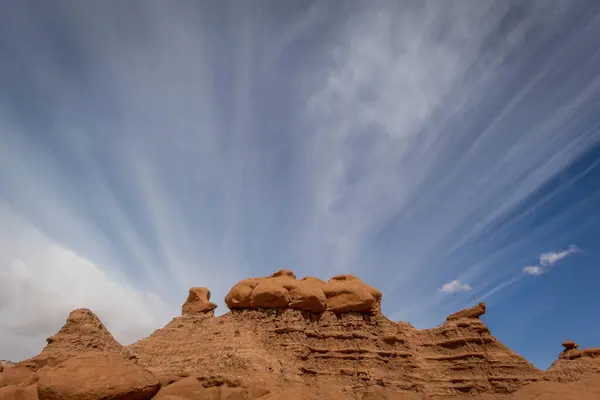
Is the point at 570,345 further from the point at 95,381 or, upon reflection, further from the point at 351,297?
the point at 95,381

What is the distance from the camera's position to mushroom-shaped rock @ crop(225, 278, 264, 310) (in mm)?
45741

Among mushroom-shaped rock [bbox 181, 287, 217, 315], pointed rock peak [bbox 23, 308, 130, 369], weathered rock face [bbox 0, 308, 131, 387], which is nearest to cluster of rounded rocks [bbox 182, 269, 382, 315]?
mushroom-shaped rock [bbox 181, 287, 217, 315]

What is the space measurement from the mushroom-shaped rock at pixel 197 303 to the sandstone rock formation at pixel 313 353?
0.42ft

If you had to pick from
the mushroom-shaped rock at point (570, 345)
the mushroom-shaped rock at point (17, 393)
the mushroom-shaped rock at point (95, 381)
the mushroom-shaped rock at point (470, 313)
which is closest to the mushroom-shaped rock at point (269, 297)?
the mushroom-shaped rock at point (470, 313)

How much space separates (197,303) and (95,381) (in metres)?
30.4

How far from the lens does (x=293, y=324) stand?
42844mm

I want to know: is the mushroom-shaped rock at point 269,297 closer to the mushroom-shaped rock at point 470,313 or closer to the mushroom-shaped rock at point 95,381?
the mushroom-shaped rock at point 470,313

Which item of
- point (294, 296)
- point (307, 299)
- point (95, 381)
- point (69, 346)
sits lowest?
point (95, 381)

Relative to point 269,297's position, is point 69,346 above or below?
below

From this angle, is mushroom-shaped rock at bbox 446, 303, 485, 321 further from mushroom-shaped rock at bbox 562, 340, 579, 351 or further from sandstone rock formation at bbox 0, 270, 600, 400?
mushroom-shaped rock at bbox 562, 340, 579, 351

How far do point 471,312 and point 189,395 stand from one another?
30.8 meters

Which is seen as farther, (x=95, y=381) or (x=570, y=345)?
(x=570, y=345)

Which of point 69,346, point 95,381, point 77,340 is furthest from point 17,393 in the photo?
point 95,381

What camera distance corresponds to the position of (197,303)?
156ft
